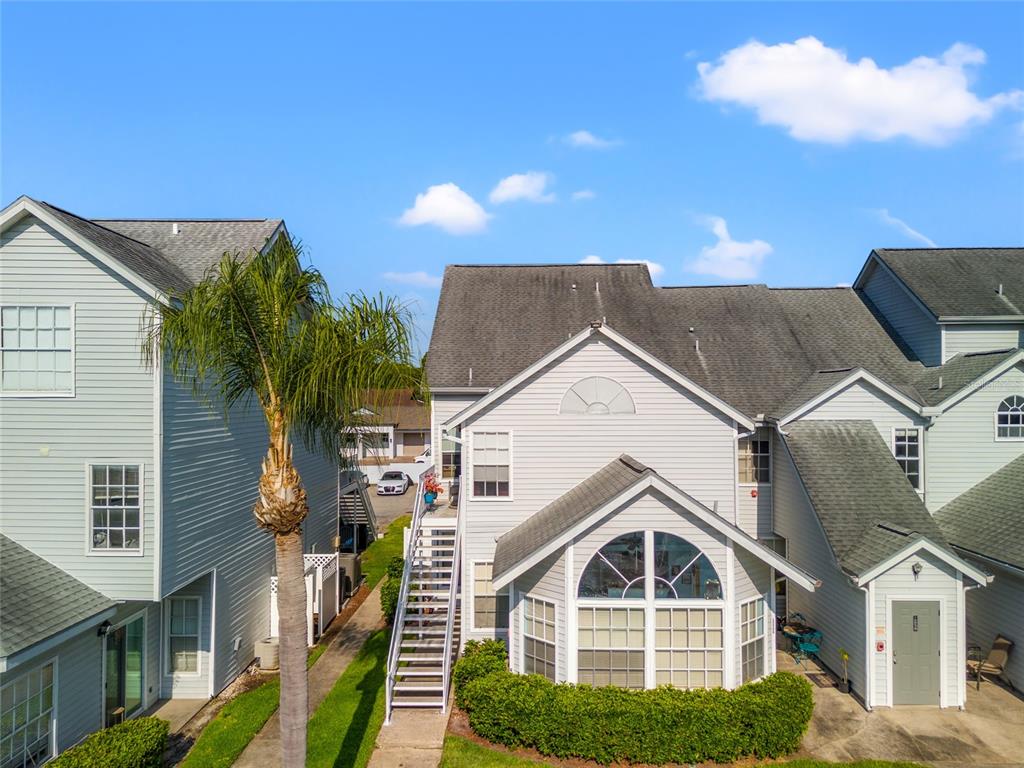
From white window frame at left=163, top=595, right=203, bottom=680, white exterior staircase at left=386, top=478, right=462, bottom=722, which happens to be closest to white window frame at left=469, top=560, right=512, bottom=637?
white exterior staircase at left=386, top=478, right=462, bottom=722

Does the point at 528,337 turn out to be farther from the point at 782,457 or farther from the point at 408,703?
the point at 408,703

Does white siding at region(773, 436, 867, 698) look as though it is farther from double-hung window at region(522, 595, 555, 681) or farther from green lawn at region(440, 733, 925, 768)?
double-hung window at region(522, 595, 555, 681)

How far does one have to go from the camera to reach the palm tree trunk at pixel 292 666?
8.45 metres

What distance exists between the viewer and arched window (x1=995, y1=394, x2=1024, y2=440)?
56.7 ft

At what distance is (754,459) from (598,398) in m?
5.95

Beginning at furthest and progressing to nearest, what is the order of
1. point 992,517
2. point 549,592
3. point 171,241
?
→ point 171,241 → point 992,517 → point 549,592

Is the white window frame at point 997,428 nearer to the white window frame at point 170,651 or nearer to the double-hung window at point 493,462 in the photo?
the double-hung window at point 493,462

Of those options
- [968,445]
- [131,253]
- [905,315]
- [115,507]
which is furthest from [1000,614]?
[131,253]

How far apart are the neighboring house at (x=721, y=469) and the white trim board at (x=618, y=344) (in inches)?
2.3

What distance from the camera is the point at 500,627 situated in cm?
1558

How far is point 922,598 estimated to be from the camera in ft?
43.9

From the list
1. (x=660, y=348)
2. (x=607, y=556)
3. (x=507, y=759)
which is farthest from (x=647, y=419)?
(x=507, y=759)

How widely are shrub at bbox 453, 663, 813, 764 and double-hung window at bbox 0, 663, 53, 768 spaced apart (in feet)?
24.6

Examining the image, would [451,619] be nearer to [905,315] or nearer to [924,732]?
[924,732]
